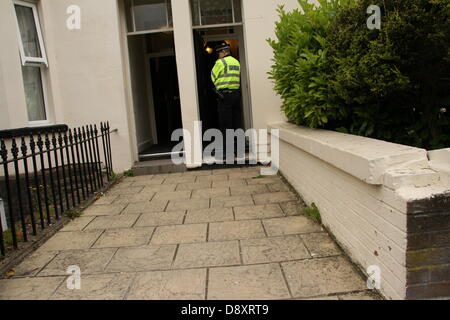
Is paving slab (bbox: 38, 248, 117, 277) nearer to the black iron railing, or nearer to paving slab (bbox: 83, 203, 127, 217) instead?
the black iron railing

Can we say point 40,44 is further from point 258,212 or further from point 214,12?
point 258,212

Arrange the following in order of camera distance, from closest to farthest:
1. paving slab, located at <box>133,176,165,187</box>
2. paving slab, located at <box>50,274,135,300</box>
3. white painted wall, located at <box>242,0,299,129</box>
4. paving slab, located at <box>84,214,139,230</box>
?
paving slab, located at <box>50,274,135,300</box>, paving slab, located at <box>84,214,139,230</box>, paving slab, located at <box>133,176,165,187</box>, white painted wall, located at <box>242,0,299,129</box>

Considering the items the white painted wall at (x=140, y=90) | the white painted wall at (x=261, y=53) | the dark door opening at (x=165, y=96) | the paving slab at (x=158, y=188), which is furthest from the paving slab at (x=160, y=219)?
the dark door opening at (x=165, y=96)

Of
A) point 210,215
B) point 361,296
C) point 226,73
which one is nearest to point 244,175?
point 226,73

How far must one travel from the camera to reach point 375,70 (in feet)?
10.3

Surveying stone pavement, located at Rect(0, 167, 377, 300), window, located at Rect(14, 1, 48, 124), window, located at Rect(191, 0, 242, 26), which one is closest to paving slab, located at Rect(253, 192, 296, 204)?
stone pavement, located at Rect(0, 167, 377, 300)

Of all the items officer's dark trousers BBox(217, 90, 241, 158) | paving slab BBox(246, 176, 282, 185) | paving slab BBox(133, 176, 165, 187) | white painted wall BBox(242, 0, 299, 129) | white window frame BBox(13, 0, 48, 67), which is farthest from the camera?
officer's dark trousers BBox(217, 90, 241, 158)

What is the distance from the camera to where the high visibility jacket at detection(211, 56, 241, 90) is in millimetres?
6766

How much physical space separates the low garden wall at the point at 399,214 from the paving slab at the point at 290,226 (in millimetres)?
684

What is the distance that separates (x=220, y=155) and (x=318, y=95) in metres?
3.47

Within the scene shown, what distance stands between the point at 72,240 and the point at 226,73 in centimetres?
412

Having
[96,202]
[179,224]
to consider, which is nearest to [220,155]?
[96,202]

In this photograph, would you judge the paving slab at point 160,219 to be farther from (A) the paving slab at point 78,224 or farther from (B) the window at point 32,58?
(B) the window at point 32,58
